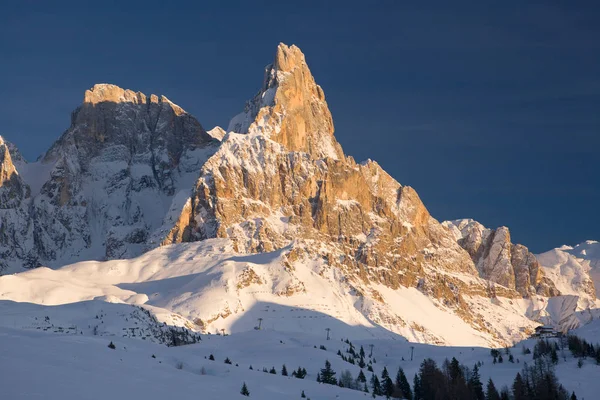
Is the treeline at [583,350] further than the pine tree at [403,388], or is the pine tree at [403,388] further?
the treeline at [583,350]

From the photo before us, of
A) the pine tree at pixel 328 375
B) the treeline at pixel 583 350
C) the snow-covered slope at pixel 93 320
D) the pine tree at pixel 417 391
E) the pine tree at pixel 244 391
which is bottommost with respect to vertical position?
the pine tree at pixel 244 391

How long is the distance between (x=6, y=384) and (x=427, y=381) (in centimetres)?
7265

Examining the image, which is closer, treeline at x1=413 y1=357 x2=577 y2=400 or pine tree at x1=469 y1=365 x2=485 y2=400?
treeline at x1=413 y1=357 x2=577 y2=400

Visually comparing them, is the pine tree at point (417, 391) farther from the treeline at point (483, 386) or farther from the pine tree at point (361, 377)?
the pine tree at point (361, 377)

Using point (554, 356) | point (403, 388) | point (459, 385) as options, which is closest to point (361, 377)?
point (403, 388)

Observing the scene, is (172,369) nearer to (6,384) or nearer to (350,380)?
(6,384)

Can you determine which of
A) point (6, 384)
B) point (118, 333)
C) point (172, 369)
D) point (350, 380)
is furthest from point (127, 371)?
point (118, 333)

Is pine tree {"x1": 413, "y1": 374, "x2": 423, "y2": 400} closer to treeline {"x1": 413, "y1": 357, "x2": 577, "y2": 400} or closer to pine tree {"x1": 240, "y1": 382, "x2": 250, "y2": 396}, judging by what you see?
treeline {"x1": 413, "y1": 357, "x2": 577, "y2": 400}

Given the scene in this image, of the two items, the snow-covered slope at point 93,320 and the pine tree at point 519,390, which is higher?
the snow-covered slope at point 93,320

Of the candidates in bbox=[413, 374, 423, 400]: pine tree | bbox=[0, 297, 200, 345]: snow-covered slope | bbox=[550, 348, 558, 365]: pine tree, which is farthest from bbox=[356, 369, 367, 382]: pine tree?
bbox=[0, 297, 200, 345]: snow-covered slope

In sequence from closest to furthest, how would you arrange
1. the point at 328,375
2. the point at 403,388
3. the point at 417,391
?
the point at 328,375, the point at 417,391, the point at 403,388

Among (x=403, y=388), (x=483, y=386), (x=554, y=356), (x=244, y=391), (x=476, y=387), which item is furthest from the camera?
(x=554, y=356)

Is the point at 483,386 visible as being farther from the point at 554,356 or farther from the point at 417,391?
the point at 554,356

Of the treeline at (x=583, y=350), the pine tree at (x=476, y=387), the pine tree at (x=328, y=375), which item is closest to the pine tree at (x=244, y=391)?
the pine tree at (x=328, y=375)
